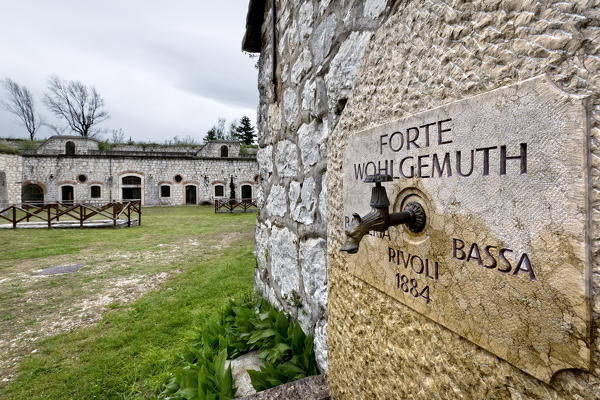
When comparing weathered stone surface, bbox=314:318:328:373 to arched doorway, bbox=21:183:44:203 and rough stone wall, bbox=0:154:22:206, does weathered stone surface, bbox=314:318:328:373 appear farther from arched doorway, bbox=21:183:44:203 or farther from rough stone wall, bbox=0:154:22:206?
arched doorway, bbox=21:183:44:203

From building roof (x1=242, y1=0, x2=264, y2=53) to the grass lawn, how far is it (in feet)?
8.92

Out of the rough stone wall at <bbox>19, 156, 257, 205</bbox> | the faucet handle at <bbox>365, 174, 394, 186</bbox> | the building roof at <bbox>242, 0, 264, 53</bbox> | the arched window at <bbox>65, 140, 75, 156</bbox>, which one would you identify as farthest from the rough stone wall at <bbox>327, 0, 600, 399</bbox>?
the arched window at <bbox>65, 140, 75, 156</bbox>

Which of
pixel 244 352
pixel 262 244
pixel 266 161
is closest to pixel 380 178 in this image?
pixel 244 352

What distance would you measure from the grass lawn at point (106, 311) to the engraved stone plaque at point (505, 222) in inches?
87.9

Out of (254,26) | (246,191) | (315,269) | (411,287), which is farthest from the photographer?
(246,191)

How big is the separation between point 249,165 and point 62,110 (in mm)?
22958

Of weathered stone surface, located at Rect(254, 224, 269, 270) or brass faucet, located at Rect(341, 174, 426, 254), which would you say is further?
weathered stone surface, located at Rect(254, 224, 269, 270)

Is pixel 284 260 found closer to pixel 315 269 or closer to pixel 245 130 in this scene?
pixel 315 269

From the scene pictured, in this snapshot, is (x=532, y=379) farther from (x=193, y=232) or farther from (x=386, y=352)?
(x=193, y=232)

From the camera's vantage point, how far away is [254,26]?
2.98m

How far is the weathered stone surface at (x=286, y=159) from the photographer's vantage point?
209cm

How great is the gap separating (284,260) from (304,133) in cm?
94

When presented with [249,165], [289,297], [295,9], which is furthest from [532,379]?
[249,165]

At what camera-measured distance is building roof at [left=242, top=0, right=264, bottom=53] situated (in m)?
2.88
